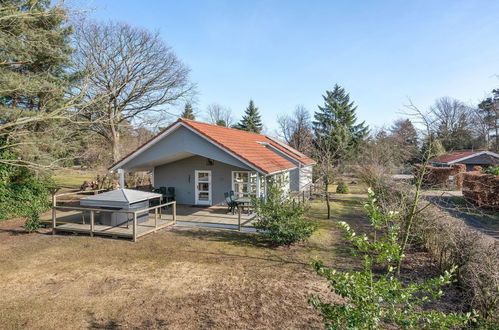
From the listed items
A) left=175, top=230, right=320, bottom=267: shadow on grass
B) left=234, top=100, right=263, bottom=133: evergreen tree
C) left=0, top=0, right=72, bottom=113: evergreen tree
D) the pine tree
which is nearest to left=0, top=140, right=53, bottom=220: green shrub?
the pine tree

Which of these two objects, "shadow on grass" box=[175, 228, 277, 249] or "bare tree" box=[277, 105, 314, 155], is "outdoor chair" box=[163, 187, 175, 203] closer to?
"shadow on grass" box=[175, 228, 277, 249]

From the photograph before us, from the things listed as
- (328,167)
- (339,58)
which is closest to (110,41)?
(339,58)

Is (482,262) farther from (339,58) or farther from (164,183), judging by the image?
(164,183)

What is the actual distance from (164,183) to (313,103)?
32297 mm

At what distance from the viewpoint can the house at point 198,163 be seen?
1330cm

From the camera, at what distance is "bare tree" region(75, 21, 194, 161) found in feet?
74.2

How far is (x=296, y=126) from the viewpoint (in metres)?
48.6

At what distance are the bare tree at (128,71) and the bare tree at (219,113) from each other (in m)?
33.5

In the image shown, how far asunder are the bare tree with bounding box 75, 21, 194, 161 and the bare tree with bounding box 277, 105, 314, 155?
68.8 feet

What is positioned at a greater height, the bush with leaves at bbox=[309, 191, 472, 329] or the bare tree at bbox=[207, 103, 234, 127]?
the bare tree at bbox=[207, 103, 234, 127]

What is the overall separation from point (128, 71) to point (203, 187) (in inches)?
565

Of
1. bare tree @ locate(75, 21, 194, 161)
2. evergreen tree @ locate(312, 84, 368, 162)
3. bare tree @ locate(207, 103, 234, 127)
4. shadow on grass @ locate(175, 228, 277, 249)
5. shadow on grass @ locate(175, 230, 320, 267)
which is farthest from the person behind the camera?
bare tree @ locate(207, 103, 234, 127)

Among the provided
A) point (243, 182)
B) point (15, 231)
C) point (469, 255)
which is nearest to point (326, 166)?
point (243, 182)

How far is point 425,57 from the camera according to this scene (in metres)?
11.5
